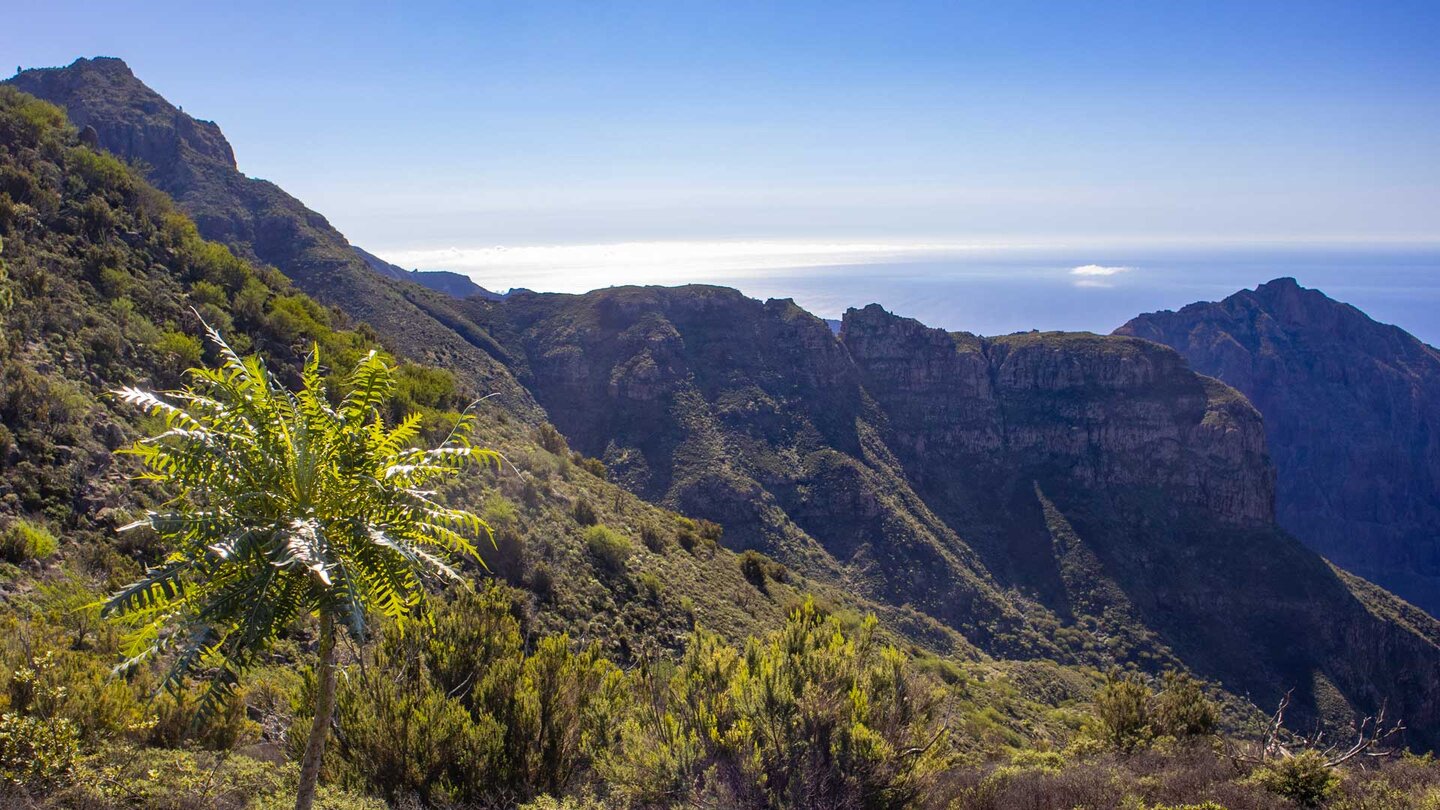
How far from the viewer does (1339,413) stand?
112625 millimetres

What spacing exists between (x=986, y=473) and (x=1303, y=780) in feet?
198

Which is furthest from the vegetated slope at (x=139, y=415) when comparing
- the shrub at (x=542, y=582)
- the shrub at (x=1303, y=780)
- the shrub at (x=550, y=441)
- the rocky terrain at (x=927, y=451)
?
the rocky terrain at (x=927, y=451)

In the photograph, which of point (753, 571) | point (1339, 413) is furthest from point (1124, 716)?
point (1339, 413)

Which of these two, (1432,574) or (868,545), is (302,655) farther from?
(1432,574)

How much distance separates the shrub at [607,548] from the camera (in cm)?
2189

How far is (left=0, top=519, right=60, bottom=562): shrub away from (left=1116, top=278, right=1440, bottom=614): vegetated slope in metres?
131

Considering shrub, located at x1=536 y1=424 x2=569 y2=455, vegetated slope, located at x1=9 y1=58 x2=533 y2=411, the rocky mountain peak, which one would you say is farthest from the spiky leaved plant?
the rocky mountain peak

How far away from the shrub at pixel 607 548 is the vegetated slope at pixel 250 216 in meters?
30.2

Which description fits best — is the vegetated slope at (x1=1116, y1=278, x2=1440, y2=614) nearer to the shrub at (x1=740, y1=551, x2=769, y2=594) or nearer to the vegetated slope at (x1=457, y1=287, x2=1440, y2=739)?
the vegetated slope at (x1=457, y1=287, x2=1440, y2=739)

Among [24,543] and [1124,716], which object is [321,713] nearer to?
[24,543]

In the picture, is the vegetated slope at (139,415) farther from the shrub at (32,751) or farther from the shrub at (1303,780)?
the shrub at (1303,780)

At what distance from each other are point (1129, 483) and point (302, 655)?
223 feet

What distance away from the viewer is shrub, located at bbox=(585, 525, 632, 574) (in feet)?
71.8

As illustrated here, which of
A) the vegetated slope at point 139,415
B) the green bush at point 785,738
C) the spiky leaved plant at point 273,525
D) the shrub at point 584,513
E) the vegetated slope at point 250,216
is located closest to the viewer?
the spiky leaved plant at point 273,525
